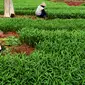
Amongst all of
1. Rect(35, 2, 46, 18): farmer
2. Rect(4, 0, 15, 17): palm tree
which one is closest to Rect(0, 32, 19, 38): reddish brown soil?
Rect(4, 0, 15, 17): palm tree

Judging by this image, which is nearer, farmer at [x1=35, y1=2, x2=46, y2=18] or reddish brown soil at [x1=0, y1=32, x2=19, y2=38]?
reddish brown soil at [x1=0, y1=32, x2=19, y2=38]

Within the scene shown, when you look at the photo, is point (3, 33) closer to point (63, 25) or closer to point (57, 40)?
point (63, 25)

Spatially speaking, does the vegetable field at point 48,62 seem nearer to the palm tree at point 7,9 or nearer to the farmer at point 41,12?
the palm tree at point 7,9

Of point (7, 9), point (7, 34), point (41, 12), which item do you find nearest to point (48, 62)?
point (7, 34)

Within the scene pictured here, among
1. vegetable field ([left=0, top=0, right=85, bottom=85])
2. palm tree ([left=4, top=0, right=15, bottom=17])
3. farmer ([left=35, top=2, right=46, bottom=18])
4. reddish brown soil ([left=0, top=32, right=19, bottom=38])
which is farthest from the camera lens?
farmer ([left=35, top=2, right=46, bottom=18])

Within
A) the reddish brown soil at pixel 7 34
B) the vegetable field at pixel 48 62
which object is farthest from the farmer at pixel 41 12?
the vegetable field at pixel 48 62

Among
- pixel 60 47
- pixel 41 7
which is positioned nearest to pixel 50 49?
pixel 60 47

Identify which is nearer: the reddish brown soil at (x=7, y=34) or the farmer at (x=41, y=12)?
the reddish brown soil at (x=7, y=34)

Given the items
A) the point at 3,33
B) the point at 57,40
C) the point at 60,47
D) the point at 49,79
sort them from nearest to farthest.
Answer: the point at 49,79 → the point at 60,47 → the point at 57,40 → the point at 3,33

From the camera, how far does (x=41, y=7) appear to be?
17.0 meters

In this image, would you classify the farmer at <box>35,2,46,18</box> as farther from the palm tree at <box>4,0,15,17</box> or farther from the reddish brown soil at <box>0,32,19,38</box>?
the reddish brown soil at <box>0,32,19,38</box>

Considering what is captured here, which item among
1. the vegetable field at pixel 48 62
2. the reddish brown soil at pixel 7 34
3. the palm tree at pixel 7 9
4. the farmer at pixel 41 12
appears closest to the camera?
the vegetable field at pixel 48 62

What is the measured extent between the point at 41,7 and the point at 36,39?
8271 millimetres

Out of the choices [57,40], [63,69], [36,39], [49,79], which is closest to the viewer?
[49,79]
